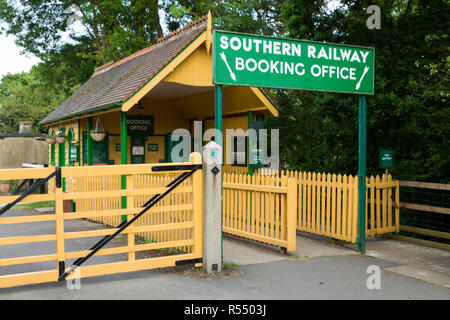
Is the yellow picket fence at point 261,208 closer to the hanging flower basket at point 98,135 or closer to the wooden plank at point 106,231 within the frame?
the wooden plank at point 106,231

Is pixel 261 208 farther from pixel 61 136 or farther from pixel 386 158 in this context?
pixel 61 136

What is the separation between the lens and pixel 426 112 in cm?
1051

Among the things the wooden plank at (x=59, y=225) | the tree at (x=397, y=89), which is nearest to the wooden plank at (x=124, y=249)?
the wooden plank at (x=59, y=225)

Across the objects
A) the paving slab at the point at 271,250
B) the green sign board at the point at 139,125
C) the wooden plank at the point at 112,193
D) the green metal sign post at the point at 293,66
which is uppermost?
the green metal sign post at the point at 293,66

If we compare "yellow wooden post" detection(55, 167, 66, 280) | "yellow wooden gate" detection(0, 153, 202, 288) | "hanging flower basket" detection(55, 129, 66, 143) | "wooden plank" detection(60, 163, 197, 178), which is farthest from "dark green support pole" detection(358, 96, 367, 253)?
"hanging flower basket" detection(55, 129, 66, 143)

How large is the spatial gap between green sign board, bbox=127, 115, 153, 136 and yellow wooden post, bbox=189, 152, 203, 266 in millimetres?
7252

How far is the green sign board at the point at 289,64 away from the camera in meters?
7.14

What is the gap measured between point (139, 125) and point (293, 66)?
23.5 ft

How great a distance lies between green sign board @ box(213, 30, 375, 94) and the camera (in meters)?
7.14

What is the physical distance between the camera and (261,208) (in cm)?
858
